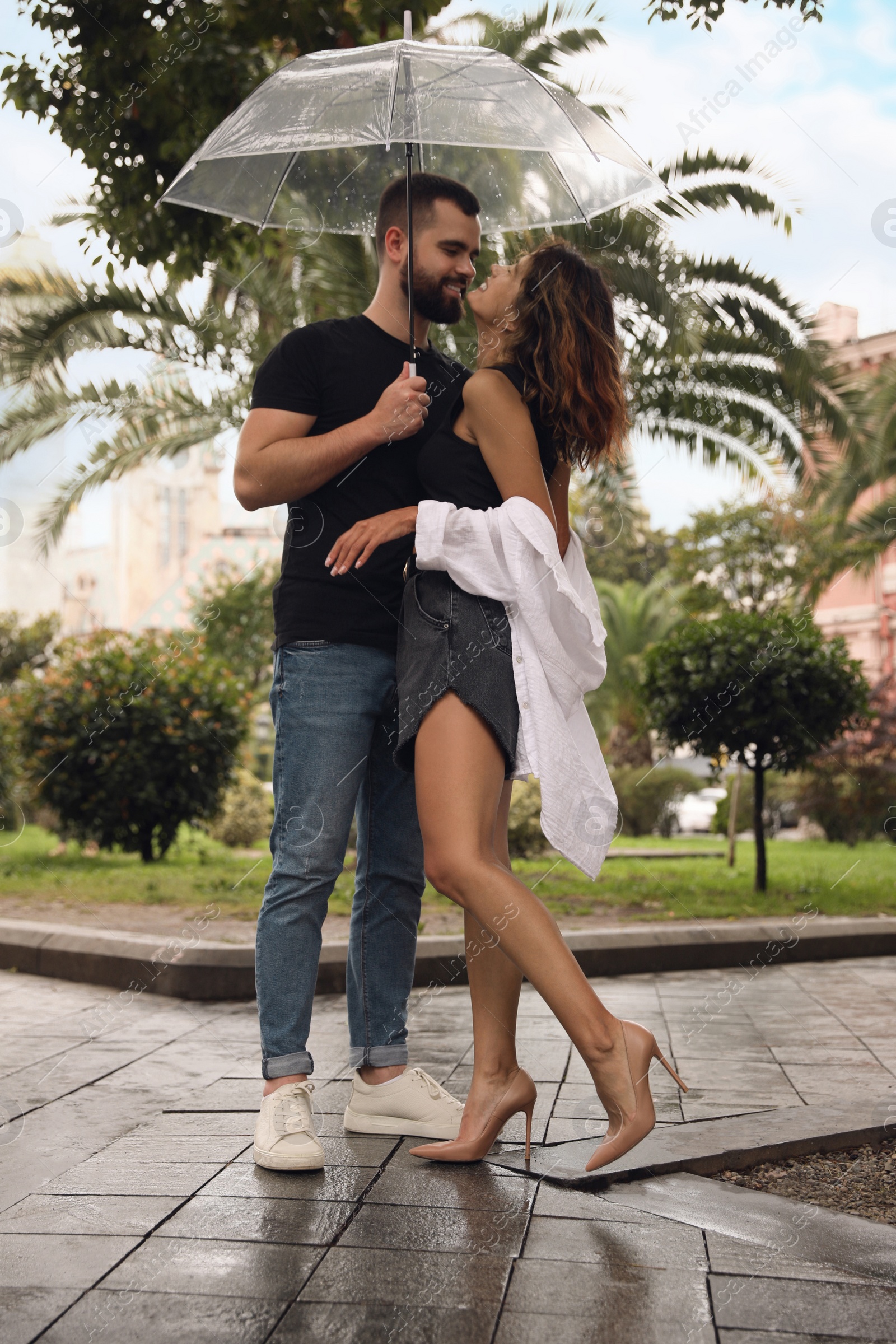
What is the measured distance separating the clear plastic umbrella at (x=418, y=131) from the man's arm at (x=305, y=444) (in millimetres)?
263

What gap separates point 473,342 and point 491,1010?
7.93m

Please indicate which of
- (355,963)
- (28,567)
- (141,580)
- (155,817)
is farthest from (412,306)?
(141,580)

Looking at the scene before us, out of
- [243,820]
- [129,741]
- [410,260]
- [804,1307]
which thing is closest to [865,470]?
[243,820]

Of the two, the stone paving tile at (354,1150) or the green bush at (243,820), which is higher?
the stone paving tile at (354,1150)

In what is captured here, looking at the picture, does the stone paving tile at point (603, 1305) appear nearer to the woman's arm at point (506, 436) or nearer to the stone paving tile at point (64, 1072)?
the woman's arm at point (506, 436)

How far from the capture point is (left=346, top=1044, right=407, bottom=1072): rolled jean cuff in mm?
2889

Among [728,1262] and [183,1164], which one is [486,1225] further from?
[183,1164]

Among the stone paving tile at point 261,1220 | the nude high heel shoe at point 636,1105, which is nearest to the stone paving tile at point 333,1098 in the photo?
the stone paving tile at point 261,1220

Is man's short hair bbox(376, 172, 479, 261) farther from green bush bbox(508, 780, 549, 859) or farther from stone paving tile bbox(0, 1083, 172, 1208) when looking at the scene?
green bush bbox(508, 780, 549, 859)

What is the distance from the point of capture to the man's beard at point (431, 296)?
9.77ft

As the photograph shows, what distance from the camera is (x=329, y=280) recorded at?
966 cm

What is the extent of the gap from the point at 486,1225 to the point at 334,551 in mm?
1394

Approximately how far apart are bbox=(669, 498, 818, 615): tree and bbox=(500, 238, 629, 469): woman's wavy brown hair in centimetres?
1956

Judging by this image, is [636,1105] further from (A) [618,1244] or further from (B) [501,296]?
(B) [501,296]
